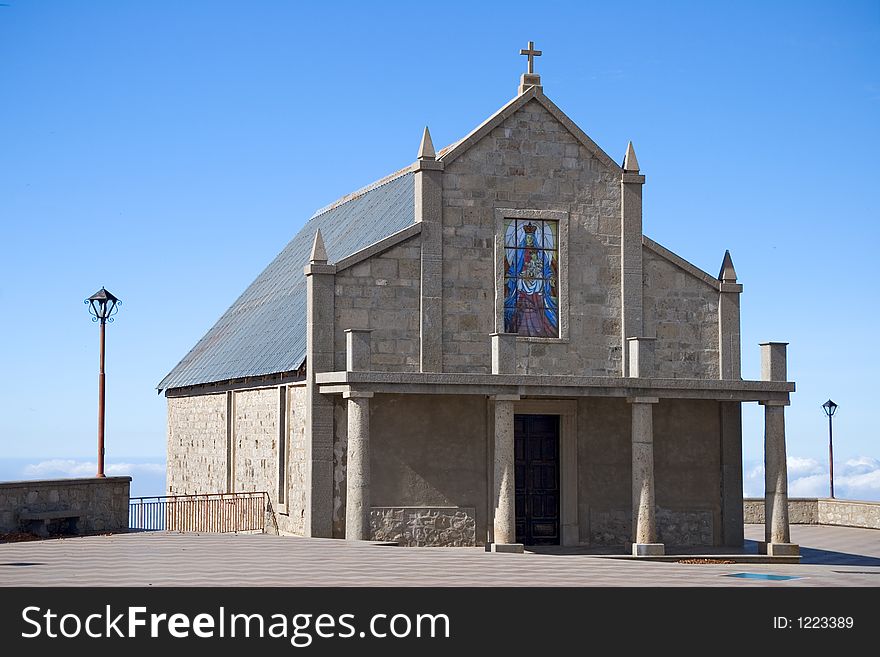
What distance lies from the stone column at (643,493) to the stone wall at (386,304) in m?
5.04

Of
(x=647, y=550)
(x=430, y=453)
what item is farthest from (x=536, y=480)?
(x=647, y=550)

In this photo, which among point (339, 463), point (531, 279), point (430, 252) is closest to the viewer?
point (339, 463)

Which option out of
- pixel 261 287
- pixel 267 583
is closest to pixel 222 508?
pixel 261 287

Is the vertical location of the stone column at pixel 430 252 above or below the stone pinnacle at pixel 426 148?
below

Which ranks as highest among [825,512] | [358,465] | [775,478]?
[358,465]

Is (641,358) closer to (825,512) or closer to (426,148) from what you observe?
(426,148)

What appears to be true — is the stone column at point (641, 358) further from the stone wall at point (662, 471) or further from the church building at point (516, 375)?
the stone wall at point (662, 471)

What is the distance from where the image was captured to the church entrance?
30.8 m

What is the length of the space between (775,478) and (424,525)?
26.0 ft

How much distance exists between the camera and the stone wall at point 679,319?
104 feet

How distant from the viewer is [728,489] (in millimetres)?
32281

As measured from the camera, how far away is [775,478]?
30328 millimetres

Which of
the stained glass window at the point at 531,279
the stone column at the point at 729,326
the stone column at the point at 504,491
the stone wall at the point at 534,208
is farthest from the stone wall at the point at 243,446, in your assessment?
the stone column at the point at 729,326

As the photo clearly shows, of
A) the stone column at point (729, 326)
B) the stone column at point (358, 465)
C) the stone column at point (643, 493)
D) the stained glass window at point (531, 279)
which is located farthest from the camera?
the stone column at point (729, 326)
